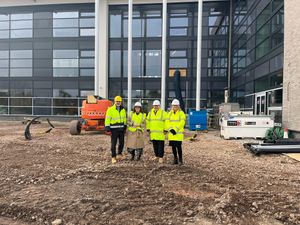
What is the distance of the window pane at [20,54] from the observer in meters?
28.7

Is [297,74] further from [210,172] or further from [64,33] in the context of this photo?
[64,33]

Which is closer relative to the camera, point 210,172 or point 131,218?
point 131,218

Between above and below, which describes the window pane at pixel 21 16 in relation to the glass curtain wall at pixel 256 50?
above

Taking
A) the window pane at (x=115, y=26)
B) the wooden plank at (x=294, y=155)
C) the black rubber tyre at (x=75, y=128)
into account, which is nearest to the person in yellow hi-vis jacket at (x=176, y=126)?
the wooden plank at (x=294, y=155)

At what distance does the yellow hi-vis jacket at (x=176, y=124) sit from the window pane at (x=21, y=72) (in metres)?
23.5

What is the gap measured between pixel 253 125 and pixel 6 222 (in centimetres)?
1240

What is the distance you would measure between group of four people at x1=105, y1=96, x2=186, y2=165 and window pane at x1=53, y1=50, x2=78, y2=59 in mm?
20312

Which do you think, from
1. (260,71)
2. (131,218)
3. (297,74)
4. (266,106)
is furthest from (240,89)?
(131,218)

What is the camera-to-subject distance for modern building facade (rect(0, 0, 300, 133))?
86.9 feet

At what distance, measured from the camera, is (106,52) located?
27.4m

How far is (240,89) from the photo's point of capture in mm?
24094

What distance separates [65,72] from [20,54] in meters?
4.72

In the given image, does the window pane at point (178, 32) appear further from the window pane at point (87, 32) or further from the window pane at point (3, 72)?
the window pane at point (3, 72)

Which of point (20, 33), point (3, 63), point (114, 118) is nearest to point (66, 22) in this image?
point (20, 33)
